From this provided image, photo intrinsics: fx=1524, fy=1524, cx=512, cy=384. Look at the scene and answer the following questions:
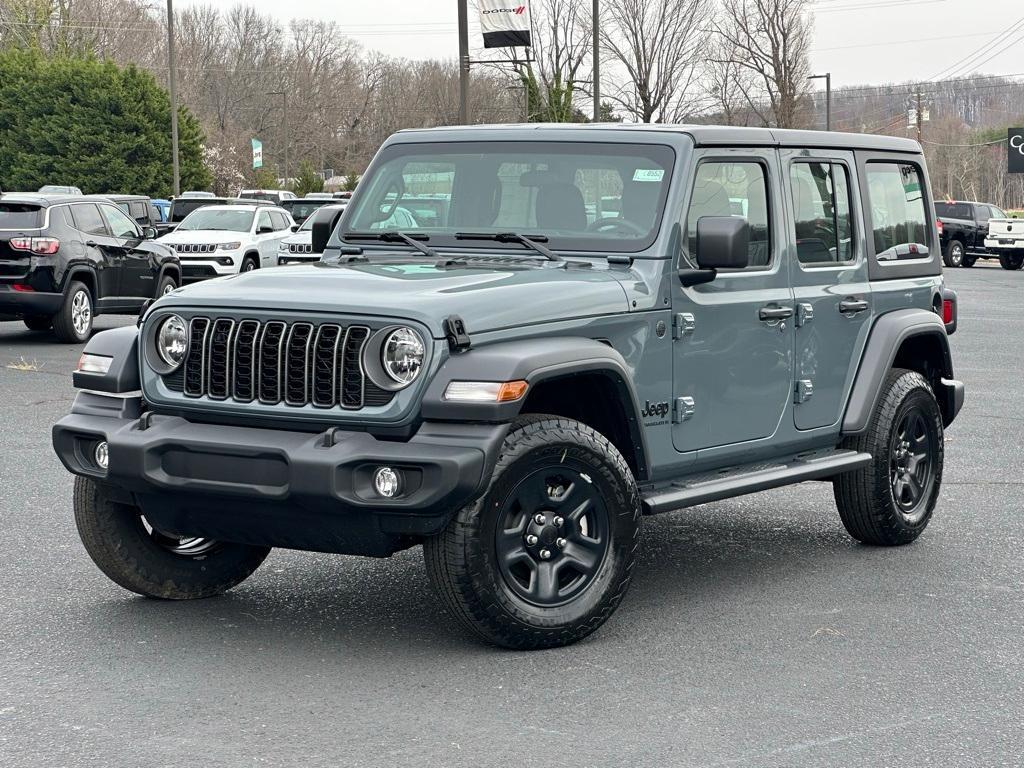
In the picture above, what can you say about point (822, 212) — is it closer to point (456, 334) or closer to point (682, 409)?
point (682, 409)

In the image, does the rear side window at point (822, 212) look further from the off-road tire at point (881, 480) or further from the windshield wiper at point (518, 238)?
the windshield wiper at point (518, 238)

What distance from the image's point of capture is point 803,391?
6.75 m

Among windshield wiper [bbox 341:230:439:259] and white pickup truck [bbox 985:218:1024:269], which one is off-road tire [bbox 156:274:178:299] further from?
white pickup truck [bbox 985:218:1024:269]

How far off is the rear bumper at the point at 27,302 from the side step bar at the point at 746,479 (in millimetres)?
12952

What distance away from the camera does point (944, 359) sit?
308 inches

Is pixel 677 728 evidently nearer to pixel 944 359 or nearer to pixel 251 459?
pixel 251 459

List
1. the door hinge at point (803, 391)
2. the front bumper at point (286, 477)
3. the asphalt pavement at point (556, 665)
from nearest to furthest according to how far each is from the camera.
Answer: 1. the asphalt pavement at point (556, 665)
2. the front bumper at point (286, 477)
3. the door hinge at point (803, 391)

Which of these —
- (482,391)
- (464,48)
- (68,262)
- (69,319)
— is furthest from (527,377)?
(464,48)

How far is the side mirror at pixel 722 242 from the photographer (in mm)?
5859

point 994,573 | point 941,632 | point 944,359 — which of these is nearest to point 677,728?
point 941,632

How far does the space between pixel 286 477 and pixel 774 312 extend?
96.7 inches

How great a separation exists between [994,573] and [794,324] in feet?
4.73

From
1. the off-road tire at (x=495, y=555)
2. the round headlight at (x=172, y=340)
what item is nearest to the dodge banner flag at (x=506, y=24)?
the round headlight at (x=172, y=340)

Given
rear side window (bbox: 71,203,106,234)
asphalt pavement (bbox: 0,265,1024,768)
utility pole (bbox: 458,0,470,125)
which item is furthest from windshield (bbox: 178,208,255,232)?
asphalt pavement (bbox: 0,265,1024,768)
